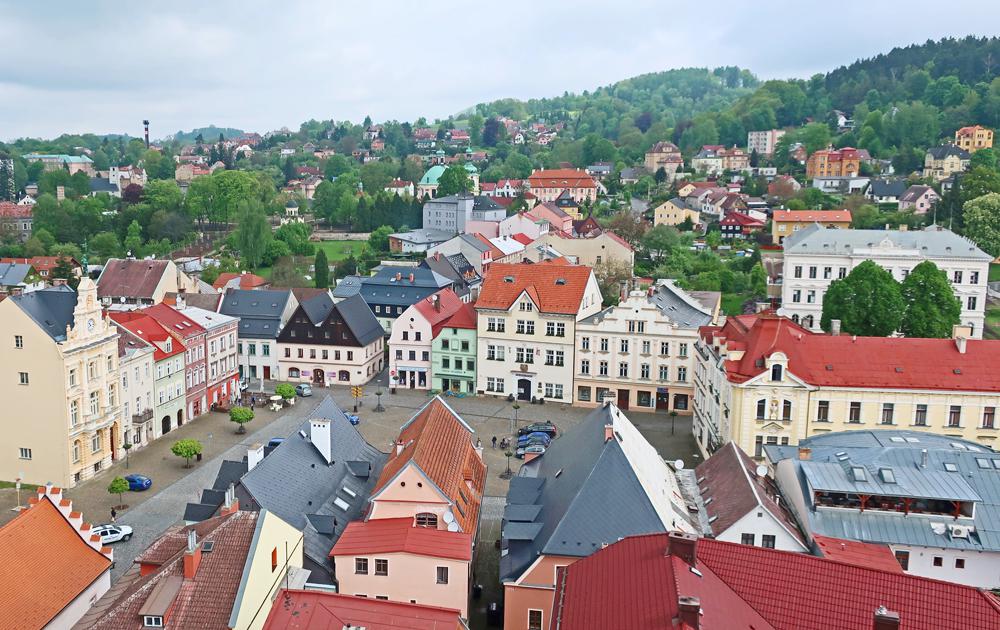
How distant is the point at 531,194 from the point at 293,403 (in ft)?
351

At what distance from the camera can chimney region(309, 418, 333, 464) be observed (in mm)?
35750

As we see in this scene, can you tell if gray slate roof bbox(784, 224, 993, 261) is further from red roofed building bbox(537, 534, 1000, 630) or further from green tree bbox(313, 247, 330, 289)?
red roofed building bbox(537, 534, 1000, 630)

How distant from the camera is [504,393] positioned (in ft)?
208

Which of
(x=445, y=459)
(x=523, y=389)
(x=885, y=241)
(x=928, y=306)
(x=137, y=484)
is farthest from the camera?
(x=885, y=241)

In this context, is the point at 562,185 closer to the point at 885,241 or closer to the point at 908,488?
the point at 885,241

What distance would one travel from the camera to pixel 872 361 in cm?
4478

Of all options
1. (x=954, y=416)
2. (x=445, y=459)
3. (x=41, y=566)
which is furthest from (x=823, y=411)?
(x=41, y=566)

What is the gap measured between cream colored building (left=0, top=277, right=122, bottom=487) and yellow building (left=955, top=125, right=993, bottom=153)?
521 ft

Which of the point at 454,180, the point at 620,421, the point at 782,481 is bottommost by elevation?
the point at 782,481

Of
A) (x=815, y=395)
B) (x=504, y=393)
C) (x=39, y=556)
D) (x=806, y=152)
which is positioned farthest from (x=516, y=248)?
(x=806, y=152)

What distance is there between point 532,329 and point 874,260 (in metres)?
32.9

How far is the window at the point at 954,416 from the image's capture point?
144ft

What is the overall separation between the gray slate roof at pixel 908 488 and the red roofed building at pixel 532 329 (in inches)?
1134

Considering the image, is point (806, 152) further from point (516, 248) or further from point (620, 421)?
point (620, 421)
